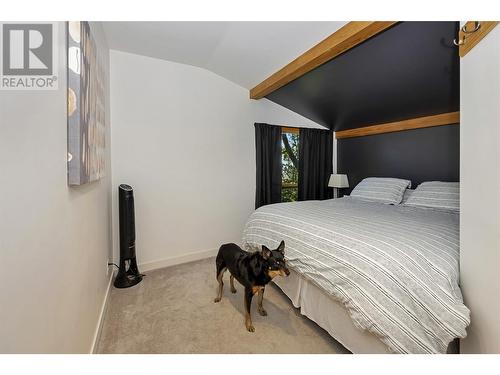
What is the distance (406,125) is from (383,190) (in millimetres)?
994

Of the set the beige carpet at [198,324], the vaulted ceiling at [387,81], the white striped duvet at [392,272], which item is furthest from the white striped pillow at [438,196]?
the beige carpet at [198,324]

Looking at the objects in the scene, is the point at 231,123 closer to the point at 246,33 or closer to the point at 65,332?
the point at 246,33

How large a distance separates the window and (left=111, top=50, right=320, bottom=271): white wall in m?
0.53

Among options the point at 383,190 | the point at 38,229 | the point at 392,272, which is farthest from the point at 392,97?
the point at 38,229

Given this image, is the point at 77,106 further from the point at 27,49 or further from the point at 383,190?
the point at 383,190

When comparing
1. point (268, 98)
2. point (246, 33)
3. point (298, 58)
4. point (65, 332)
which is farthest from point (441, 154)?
point (65, 332)

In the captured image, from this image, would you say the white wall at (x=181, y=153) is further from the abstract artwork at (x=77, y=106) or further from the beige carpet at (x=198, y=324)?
the abstract artwork at (x=77, y=106)

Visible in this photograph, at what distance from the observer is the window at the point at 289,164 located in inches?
143

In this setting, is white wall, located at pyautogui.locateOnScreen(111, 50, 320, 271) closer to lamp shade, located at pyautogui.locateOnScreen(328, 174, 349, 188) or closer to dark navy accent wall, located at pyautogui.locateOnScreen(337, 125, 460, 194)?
lamp shade, located at pyautogui.locateOnScreen(328, 174, 349, 188)

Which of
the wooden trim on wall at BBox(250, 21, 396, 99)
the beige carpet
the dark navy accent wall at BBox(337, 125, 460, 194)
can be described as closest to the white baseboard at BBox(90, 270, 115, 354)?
the beige carpet

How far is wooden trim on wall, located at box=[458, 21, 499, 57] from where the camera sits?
0.88 m

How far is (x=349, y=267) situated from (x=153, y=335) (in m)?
1.43

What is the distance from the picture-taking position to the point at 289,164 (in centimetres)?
371

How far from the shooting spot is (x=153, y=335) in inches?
61.6
